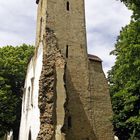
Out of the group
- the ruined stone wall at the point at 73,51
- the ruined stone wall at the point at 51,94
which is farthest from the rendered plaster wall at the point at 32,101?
the ruined stone wall at the point at 73,51

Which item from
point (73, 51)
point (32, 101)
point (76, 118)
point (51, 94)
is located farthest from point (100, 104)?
point (51, 94)

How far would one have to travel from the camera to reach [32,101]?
22266 millimetres

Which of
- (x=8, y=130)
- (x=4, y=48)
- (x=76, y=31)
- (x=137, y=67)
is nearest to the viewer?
(x=137, y=67)

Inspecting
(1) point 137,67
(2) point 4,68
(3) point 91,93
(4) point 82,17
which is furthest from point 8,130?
(1) point 137,67

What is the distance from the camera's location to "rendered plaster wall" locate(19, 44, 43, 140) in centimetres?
2038

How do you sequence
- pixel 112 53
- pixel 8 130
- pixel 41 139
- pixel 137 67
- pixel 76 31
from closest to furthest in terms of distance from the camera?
1. pixel 137 67
2. pixel 41 139
3. pixel 112 53
4. pixel 76 31
5. pixel 8 130

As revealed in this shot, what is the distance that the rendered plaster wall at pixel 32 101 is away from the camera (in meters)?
20.4

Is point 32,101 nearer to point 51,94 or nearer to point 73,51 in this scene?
point 51,94

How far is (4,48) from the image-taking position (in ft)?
110

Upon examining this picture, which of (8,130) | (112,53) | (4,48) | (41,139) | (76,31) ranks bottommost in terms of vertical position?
(41,139)

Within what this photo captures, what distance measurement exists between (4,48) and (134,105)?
63.1ft

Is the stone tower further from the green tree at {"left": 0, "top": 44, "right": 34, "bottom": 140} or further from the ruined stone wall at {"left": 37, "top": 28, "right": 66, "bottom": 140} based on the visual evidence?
the green tree at {"left": 0, "top": 44, "right": 34, "bottom": 140}

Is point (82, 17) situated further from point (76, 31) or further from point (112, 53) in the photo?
point (112, 53)

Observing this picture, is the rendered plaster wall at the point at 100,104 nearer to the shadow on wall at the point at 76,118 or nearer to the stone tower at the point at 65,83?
the stone tower at the point at 65,83
